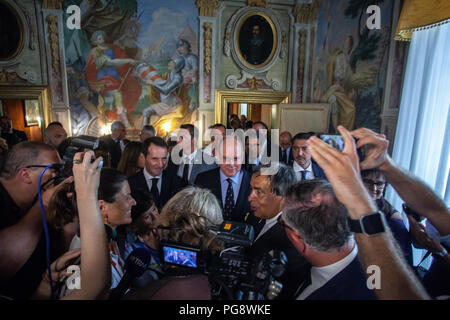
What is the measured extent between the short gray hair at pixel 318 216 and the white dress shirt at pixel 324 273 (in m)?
0.09

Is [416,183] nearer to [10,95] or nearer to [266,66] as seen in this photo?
[266,66]

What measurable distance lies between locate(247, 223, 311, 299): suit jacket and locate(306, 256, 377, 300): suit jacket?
146mm

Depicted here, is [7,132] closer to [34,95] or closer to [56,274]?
[34,95]

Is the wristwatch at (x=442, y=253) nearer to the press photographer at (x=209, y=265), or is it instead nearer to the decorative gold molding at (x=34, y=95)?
the press photographer at (x=209, y=265)

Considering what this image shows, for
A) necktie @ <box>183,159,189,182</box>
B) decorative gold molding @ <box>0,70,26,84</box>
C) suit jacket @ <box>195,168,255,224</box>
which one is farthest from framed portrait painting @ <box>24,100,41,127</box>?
suit jacket @ <box>195,168,255,224</box>

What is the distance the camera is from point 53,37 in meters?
7.21

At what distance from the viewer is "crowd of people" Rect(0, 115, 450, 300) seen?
91cm

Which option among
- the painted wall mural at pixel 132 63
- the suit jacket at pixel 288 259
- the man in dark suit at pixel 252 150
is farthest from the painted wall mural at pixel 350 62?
the suit jacket at pixel 288 259

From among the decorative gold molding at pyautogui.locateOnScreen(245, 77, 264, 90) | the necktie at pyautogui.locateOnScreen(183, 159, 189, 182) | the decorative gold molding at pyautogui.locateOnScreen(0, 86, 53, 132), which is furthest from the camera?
the decorative gold molding at pyautogui.locateOnScreen(245, 77, 264, 90)

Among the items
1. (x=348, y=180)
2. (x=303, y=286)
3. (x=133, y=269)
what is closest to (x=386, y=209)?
(x=303, y=286)

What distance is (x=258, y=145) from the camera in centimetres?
452

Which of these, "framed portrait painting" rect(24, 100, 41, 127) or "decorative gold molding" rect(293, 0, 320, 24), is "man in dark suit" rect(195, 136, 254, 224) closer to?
"decorative gold molding" rect(293, 0, 320, 24)

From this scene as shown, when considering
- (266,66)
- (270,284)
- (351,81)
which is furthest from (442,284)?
(266,66)

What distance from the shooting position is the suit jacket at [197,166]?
3.67 metres
